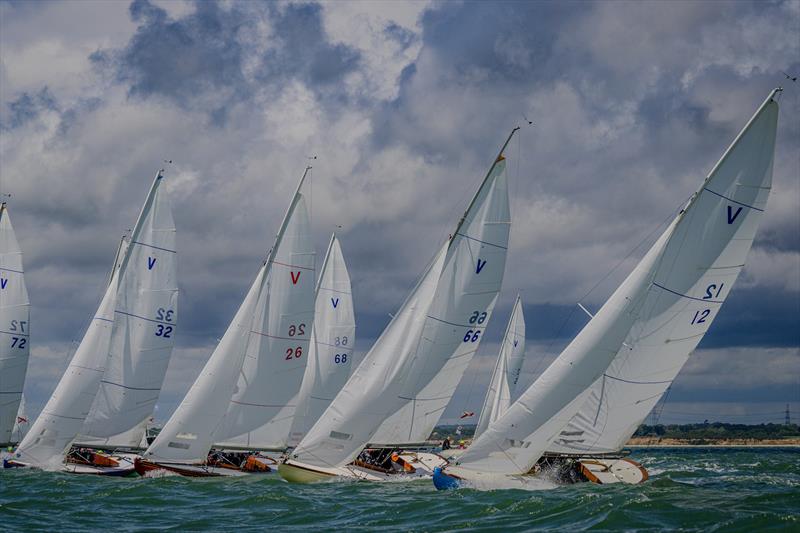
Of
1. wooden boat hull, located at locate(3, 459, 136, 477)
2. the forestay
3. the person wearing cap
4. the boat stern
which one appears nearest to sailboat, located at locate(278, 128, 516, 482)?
the boat stern

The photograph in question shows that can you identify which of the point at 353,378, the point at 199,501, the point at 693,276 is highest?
the point at 693,276

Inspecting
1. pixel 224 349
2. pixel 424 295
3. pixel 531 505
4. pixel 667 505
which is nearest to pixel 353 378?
pixel 424 295

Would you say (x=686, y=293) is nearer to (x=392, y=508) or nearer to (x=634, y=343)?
(x=634, y=343)

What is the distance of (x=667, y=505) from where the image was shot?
2395cm

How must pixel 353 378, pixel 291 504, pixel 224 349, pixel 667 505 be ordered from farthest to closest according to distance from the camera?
1. pixel 224 349
2. pixel 353 378
3. pixel 291 504
4. pixel 667 505

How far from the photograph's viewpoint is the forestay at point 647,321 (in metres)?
29.0

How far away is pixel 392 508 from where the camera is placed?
2591cm

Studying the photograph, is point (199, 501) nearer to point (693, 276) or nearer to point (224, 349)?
point (224, 349)

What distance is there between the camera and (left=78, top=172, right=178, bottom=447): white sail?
40.9 metres

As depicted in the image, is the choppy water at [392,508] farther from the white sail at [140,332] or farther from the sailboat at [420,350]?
the white sail at [140,332]

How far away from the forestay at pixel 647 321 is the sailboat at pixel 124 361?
17441 millimetres

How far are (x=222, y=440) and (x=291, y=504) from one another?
12.9 metres

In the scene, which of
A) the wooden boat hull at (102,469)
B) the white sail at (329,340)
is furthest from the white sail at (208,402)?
the white sail at (329,340)

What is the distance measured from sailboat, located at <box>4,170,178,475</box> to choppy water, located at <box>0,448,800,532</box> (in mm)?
7311
